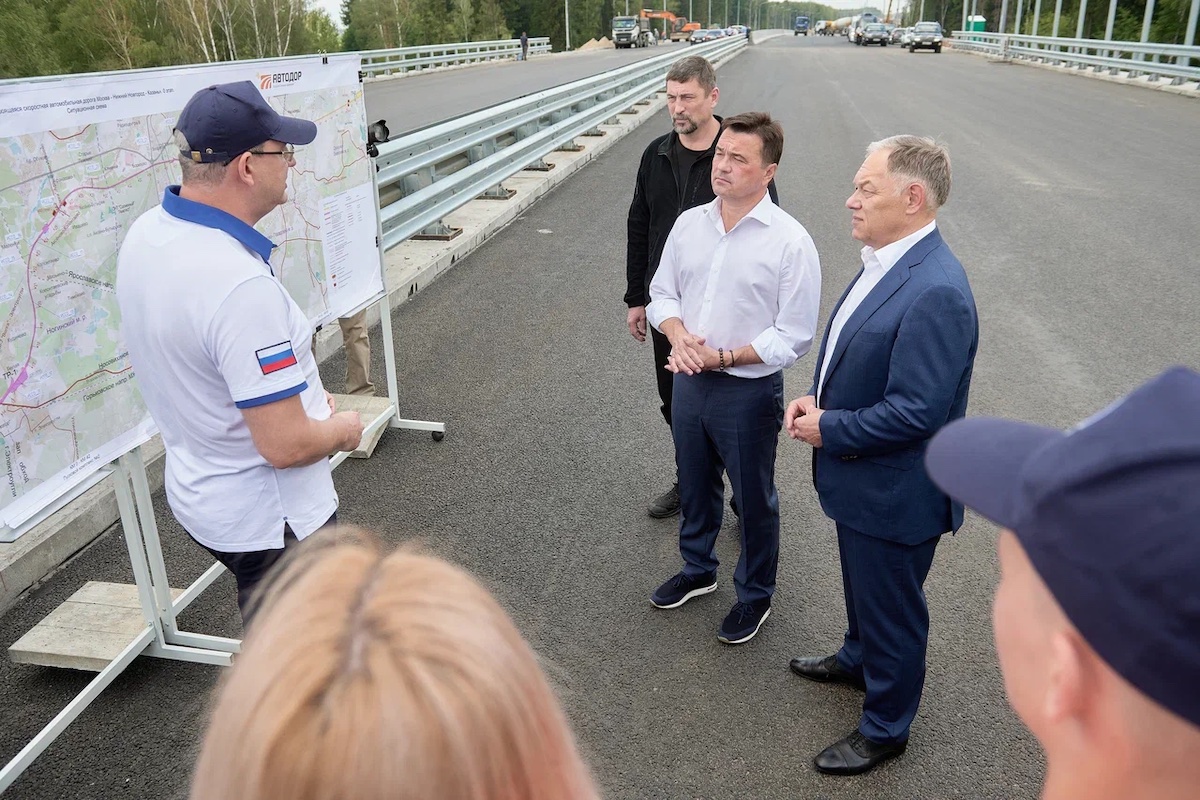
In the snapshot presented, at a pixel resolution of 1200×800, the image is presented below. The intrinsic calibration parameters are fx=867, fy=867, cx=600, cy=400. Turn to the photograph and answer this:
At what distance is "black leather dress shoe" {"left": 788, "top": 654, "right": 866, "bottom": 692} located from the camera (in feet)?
11.6

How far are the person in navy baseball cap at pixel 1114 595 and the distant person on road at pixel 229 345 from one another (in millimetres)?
2031

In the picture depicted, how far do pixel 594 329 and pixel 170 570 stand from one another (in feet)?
13.9

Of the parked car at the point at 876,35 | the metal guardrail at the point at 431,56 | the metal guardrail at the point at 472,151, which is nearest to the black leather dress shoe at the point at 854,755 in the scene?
the metal guardrail at the point at 472,151

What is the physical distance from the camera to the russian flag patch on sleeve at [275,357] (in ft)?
7.80

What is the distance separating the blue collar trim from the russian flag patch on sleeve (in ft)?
1.05

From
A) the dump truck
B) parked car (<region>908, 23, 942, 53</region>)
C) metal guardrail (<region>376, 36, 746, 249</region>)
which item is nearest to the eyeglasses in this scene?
metal guardrail (<region>376, 36, 746, 249</region>)

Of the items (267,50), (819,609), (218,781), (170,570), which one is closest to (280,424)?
(218,781)

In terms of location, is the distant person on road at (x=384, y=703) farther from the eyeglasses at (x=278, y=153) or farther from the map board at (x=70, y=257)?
the map board at (x=70, y=257)

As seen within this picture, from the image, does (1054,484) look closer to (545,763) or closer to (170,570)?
(545,763)

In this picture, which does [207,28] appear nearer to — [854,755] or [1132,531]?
[854,755]

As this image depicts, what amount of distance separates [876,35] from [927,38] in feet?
64.3

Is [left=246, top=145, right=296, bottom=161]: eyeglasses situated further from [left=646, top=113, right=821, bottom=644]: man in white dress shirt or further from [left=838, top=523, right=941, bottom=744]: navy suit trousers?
[left=838, top=523, right=941, bottom=744]: navy suit trousers

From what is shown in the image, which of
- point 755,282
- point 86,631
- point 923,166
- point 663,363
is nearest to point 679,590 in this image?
point 663,363

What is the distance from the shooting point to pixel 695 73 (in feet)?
14.4
